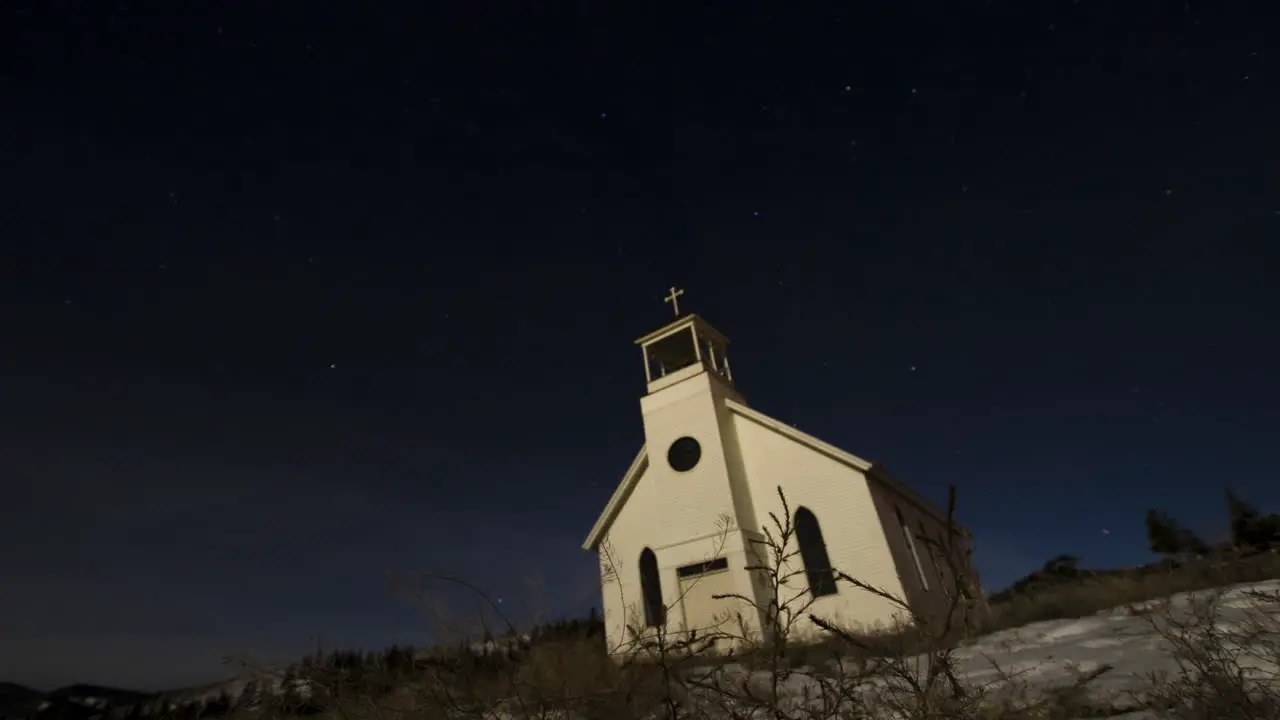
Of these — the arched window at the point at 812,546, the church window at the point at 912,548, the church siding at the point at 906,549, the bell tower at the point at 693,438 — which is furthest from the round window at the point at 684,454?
the church window at the point at 912,548

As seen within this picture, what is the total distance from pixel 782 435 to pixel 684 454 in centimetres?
293

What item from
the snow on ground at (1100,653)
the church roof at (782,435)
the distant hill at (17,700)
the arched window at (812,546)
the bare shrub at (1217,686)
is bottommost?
the snow on ground at (1100,653)

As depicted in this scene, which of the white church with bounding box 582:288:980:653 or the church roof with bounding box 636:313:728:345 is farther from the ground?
the church roof with bounding box 636:313:728:345

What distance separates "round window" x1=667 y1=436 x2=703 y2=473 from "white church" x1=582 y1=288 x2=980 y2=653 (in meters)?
→ 0.03

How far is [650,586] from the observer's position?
16.7 meters

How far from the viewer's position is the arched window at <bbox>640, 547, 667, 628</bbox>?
16031mm

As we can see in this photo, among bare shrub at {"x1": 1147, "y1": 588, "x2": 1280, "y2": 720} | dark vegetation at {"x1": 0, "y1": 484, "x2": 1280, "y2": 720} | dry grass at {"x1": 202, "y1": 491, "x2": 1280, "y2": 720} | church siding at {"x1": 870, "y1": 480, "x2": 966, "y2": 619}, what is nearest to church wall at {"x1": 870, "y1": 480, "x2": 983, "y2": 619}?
church siding at {"x1": 870, "y1": 480, "x2": 966, "y2": 619}

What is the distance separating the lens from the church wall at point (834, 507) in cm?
1405

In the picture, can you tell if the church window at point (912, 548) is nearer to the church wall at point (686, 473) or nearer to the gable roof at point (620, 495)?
the church wall at point (686, 473)

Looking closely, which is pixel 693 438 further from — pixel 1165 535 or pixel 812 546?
pixel 1165 535

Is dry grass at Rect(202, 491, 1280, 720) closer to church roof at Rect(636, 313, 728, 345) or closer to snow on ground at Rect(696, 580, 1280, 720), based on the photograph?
snow on ground at Rect(696, 580, 1280, 720)

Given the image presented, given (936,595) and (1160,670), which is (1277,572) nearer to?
(936,595)

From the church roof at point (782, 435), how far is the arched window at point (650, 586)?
6.39 ft

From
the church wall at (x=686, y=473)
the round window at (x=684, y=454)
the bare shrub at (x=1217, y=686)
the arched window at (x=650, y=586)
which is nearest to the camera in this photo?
the bare shrub at (x=1217, y=686)
